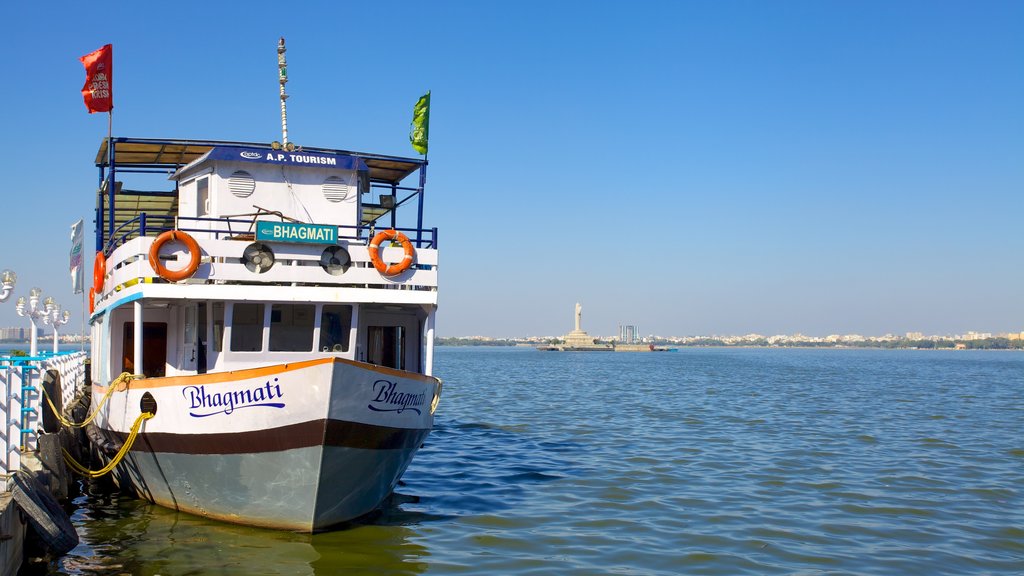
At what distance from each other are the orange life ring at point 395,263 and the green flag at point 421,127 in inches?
134

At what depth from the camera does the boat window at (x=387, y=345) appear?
15.5 m

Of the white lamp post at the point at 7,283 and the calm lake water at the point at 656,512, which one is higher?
the white lamp post at the point at 7,283

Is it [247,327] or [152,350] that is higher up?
[247,327]

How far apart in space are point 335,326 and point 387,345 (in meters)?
1.83

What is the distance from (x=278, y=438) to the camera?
11.3 metres

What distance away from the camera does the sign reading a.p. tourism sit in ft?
42.4

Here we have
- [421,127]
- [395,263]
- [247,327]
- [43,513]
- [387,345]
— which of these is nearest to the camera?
[43,513]

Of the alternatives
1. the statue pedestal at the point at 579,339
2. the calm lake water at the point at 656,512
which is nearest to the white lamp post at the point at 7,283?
the calm lake water at the point at 656,512

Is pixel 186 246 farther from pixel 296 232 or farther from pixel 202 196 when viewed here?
pixel 202 196

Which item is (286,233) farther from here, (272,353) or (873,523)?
(873,523)


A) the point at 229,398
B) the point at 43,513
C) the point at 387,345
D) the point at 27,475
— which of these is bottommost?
the point at 43,513

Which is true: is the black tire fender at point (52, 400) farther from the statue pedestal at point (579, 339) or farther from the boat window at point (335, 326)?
the statue pedestal at point (579, 339)

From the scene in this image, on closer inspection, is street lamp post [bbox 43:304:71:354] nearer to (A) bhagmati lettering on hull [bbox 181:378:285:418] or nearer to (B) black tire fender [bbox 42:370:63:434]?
(B) black tire fender [bbox 42:370:63:434]

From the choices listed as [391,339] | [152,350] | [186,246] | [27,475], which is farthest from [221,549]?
[152,350]
